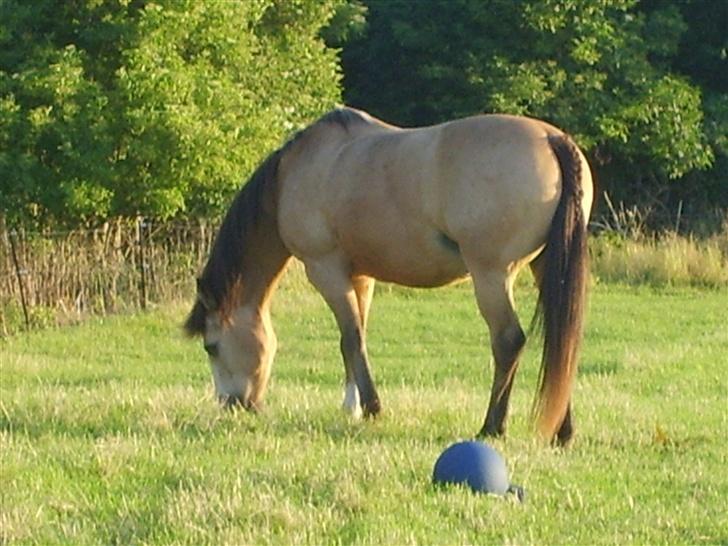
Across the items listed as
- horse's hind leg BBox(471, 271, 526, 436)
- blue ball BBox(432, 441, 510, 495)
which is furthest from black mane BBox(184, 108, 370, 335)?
blue ball BBox(432, 441, 510, 495)

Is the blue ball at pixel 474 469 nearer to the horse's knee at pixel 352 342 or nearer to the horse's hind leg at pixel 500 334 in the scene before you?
the horse's hind leg at pixel 500 334

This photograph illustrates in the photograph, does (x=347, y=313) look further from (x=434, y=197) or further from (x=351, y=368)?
(x=434, y=197)

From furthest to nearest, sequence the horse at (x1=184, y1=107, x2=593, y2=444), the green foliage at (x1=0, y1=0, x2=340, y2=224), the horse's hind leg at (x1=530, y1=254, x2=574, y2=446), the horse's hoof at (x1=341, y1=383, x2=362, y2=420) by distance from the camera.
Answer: the green foliage at (x1=0, y1=0, x2=340, y2=224) < the horse's hoof at (x1=341, y1=383, x2=362, y2=420) < the horse's hind leg at (x1=530, y1=254, x2=574, y2=446) < the horse at (x1=184, y1=107, x2=593, y2=444)

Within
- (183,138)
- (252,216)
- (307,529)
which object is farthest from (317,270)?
(183,138)

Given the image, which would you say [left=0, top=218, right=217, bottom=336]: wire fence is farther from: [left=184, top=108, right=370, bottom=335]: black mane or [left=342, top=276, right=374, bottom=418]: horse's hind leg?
[left=342, top=276, right=374, bottom=418]: horse's hind leg

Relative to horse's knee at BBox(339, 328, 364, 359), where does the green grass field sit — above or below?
below

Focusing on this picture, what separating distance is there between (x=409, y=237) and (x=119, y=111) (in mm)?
10735

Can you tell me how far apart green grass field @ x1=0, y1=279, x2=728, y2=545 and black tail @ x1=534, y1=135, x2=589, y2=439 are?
319 mm

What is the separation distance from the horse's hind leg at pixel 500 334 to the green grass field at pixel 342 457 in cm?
20

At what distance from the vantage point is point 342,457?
7.68m

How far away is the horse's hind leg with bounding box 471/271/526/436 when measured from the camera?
859 cm

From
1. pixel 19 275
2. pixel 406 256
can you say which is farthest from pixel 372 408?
pixel 19 275

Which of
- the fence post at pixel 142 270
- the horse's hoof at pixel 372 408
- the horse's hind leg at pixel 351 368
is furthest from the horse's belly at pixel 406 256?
the fence post at pixel 142 270

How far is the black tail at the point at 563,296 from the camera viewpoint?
324 inches
